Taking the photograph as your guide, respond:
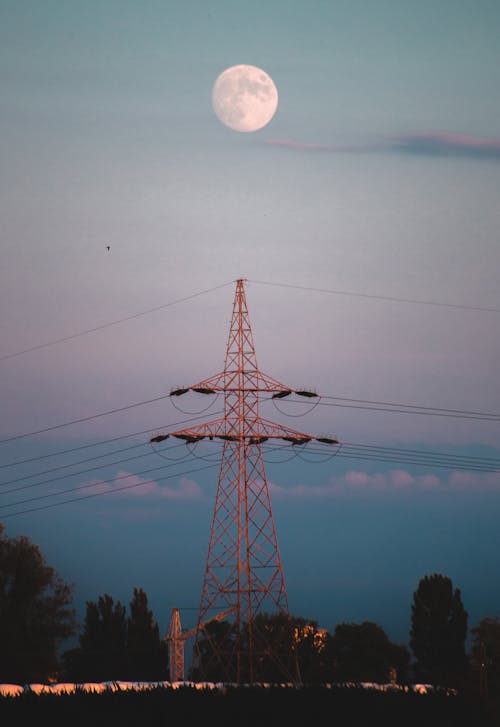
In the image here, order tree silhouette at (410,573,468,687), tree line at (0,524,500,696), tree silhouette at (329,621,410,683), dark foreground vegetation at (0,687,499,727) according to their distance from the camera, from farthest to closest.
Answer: tree silhouette at (329,621,410,683) → tree silhouette at (410,573,468,687) → tree line at (0,524,500,696) → dark foreground vegetation at (0,687,499,727)

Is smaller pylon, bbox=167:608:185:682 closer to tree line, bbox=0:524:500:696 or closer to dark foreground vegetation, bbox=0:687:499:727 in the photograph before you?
tree line, bbox=0:524:500:696

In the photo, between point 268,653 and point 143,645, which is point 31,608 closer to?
point 143,645

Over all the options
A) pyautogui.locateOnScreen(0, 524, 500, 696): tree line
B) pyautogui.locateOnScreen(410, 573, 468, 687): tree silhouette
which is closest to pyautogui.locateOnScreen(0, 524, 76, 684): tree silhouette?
pyautogui.locateOnScreen(0, 524, 500, 696): tree line

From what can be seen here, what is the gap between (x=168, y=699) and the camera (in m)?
42.5

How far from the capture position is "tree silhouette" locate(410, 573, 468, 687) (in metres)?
102

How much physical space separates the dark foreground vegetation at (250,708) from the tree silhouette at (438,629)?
5320 cm

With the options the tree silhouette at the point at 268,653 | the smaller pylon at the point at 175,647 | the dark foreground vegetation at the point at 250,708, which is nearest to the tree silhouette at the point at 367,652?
the tree silhouette at the point at 268,653

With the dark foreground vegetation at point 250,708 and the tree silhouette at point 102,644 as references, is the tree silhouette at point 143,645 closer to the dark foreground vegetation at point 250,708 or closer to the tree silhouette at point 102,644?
the tree silhouette at point 102,644

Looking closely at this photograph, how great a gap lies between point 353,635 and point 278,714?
10477cm

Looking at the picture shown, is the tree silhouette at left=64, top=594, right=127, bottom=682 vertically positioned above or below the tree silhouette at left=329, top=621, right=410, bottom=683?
below

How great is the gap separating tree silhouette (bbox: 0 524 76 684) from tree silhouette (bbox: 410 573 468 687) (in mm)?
35396

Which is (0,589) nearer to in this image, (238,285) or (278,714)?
(238,285)

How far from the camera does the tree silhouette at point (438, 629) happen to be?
102438 millimetres

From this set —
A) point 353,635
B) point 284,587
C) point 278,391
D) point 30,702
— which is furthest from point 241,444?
point 353,635
